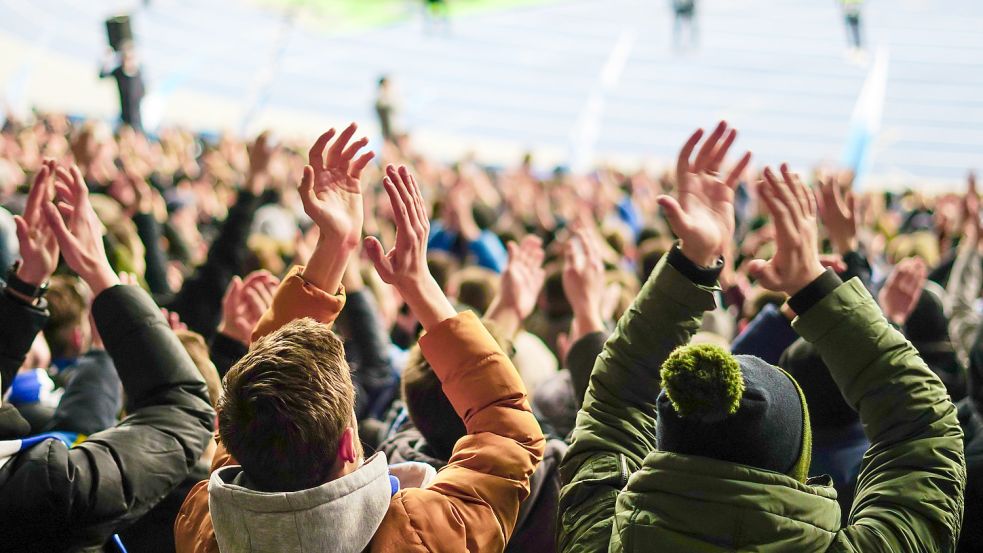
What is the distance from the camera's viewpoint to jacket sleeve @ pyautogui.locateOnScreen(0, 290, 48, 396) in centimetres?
218

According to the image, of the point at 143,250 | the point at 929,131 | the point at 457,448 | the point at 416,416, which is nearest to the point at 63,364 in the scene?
the point at 143,250

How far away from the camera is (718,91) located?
2056 centimetres

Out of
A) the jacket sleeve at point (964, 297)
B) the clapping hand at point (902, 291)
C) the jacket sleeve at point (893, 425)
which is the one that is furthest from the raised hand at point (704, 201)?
the jacket sleeve at point (964, 297)

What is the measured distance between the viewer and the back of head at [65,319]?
10.2ft

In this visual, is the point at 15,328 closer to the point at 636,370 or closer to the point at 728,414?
the point at 636,370

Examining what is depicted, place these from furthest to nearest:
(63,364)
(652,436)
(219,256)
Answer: (219,256)
(63,364)
(652,436)

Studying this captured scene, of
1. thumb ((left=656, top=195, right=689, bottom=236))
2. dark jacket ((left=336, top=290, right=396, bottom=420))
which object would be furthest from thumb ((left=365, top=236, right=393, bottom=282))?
dark jacket ((left=336, top=290, right=396, bottom=420))

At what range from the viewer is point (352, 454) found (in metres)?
1.53

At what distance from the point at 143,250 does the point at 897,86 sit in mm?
18977

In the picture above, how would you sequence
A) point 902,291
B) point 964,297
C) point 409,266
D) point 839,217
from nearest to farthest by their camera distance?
point 409,266 < point 839,217 < point 902,291 < point 964,297

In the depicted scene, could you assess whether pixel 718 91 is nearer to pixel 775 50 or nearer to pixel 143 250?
pixel 775 50

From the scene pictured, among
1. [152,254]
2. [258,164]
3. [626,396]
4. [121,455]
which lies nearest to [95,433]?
[121,455]

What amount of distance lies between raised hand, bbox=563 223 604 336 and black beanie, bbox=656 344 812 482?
93 centimetres

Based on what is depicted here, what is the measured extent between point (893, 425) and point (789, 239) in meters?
0.36
